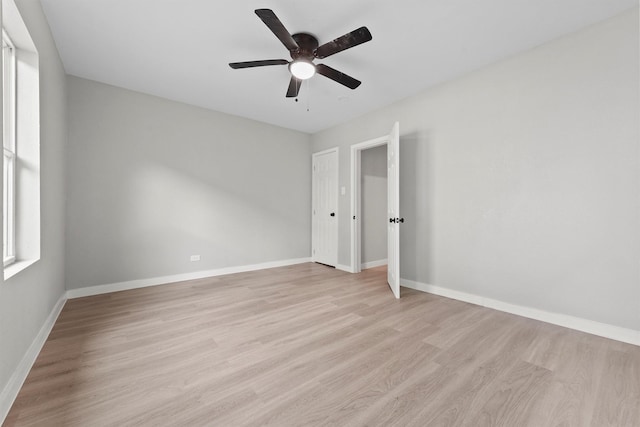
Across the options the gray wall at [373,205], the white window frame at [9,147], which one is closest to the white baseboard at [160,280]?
the gray wall at [373,205]

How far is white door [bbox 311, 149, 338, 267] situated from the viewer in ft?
16.5

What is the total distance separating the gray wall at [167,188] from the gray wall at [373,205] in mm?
1377

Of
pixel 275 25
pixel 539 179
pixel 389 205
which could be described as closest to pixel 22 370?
pixel 275 25

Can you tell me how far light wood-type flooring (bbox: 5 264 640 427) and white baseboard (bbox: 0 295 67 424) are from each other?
0.15 feet

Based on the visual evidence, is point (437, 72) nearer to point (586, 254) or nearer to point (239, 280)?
point (586, 254)

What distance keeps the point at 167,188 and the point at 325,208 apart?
274cm

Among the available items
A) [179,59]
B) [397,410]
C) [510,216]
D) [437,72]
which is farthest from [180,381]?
[437,72]

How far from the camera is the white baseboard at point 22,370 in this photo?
1369mm

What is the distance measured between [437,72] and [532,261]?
232cm

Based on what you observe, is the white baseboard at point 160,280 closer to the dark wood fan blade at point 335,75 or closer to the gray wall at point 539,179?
the gray wall at point 539,179

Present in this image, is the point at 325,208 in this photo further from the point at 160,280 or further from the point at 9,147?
→ the point at 9,147

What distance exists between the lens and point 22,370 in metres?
1.64

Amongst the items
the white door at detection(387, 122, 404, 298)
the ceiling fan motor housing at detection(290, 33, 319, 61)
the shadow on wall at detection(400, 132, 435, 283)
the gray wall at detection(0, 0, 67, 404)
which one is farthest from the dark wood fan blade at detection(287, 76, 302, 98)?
the gray wall at detection(0, 0, 67, 404)

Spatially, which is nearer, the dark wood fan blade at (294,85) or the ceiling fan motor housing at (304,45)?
the ceiling fan motor housing at (304,45)
